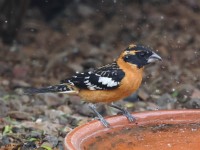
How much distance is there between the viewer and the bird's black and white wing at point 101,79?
5863 mm

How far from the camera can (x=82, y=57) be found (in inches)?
373

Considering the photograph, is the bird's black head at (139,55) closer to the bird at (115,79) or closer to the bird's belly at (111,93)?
the bird at (115,79)

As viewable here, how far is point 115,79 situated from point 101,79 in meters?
0.14

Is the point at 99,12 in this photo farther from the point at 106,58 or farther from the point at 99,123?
the point at 99,123

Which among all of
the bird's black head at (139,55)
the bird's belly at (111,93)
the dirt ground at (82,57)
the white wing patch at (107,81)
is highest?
the bird's black head at (139,55)

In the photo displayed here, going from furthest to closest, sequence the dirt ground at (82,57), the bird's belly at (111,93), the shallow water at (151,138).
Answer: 1. the dirt ground at (82,57)
2. the bird's belly at (111,93)
3. the shallow water at (151,138)

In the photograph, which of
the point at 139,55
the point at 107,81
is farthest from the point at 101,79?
the point at 139,55

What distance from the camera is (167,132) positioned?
16.3 ft

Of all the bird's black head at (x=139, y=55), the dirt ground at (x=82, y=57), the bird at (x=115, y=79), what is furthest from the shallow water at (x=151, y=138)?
the dirt ground at (x=82, y=57)

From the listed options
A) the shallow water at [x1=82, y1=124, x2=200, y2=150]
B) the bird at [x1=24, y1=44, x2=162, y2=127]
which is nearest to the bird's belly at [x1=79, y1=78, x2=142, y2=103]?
the bird at [x1=24, y1=44, x2=162, y2=127]

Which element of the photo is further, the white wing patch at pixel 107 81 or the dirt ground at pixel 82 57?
the dirt ground at pixel 82 57

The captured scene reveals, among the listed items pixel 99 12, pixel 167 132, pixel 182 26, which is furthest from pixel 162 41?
pixel 167 132

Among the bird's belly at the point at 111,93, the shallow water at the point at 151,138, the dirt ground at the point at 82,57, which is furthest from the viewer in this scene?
the dirt ground at the point at 82,57

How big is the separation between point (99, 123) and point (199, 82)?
3929 mm
